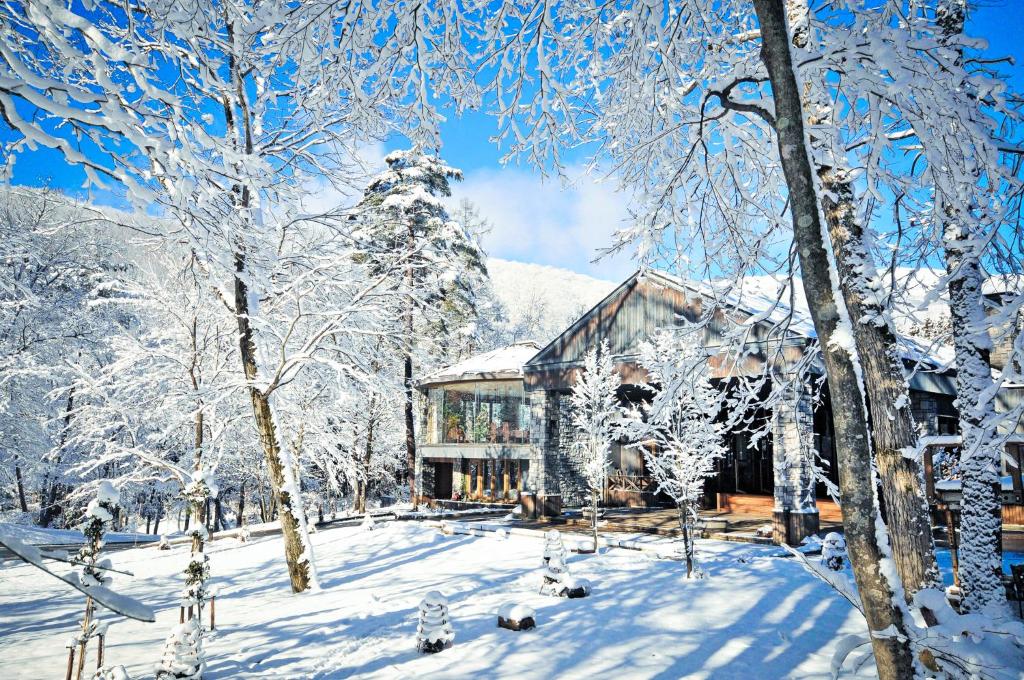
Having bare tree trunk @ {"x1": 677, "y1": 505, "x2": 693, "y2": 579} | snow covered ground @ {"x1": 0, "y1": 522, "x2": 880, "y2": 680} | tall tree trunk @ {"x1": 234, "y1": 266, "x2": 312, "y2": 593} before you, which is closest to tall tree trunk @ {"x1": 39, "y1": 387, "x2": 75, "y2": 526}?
snow covered ground @ {"x1": 0, "y1": 522, "x2": 880, "y2": 680}

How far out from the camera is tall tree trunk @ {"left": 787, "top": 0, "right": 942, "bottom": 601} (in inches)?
164

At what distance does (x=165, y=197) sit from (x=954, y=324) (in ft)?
31.1

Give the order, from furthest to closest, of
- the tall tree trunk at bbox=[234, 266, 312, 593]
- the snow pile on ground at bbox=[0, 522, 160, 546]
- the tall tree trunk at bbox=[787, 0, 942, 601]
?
1. the snow pile on ground at bbox=[0, 522, 160, 546]
2. the tall tree trunk at bbox=[234, 266, 312, 593]
3. the tall tree trunk at bbox=[787, 0, 942, 601]

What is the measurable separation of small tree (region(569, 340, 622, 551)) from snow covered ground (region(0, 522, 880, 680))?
1985 millimetres

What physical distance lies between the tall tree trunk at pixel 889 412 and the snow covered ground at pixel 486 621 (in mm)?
3411

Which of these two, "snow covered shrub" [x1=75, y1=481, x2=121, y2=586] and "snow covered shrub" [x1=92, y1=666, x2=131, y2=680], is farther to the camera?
"snow covered shrub" [x1=75, y1=481, x2=121, y2=586]

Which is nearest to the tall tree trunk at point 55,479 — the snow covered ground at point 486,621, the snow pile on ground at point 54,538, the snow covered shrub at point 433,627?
the snow pile on ground at point 54,538

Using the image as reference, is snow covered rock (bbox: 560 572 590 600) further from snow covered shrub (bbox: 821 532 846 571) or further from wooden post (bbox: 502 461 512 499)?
wooden post (bbox: 502 461 512 499)

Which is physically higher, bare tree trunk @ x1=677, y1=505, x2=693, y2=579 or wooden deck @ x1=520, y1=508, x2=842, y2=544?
bare tree trunk @ x1=677, y1=505, x2=693, y2=579

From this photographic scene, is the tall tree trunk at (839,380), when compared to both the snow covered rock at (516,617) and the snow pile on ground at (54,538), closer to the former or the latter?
the snow covered rock at (516,617)

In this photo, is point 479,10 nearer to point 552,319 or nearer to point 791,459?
point 791,459

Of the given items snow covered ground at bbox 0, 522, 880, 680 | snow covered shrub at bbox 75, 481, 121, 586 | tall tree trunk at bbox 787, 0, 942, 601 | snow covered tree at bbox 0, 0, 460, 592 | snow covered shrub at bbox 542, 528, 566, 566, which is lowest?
snow covered ground at bbox 0, 522, 880, 680

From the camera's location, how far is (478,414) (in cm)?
2591

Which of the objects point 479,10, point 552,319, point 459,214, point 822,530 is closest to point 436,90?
point 479,10
